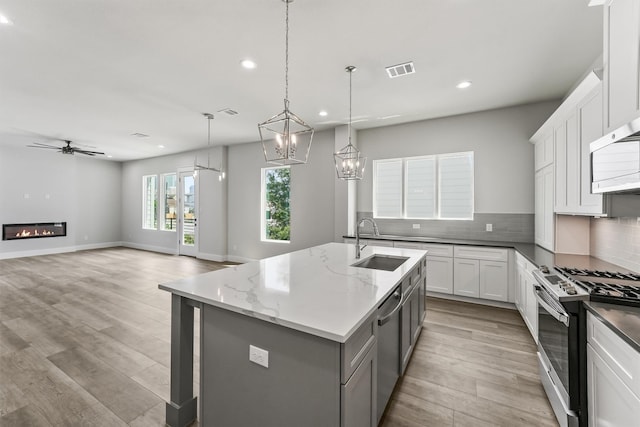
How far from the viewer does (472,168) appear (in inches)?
176

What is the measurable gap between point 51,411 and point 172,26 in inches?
123

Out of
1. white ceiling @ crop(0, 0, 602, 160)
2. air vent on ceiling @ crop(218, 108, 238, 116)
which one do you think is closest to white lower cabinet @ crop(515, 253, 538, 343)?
white ceiling @ crop(0, 0, 602, 160)

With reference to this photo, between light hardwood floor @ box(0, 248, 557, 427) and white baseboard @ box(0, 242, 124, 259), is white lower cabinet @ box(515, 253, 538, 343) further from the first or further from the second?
white baseboard @ box(0, 242, 124, 259)

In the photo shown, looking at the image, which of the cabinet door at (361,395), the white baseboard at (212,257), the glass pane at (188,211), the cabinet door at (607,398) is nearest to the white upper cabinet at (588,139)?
the cabinet door at (607,398)

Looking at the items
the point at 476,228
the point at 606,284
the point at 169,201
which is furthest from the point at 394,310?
the point at 169,201

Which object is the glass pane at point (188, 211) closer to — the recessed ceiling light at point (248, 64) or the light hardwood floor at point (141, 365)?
the light hardwood floor at point (141, 365)

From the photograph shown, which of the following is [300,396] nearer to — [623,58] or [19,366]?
[623,58]

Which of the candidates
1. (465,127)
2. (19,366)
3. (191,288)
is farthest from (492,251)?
(19,366)

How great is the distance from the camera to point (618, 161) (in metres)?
1.51

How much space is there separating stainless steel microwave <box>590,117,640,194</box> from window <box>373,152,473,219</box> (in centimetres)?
283

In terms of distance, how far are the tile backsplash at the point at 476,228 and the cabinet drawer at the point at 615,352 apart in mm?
3001

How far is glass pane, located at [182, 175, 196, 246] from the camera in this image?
7.90m

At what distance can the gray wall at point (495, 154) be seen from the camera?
13.4 feet

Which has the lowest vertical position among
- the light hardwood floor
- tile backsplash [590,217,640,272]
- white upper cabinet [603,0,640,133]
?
the light hardwood floor
